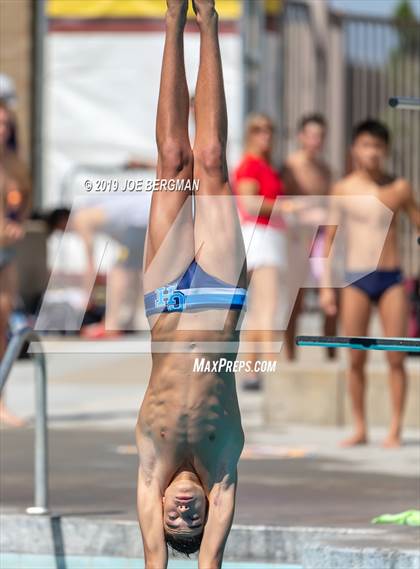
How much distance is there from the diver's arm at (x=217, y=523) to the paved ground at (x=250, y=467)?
4.89ft

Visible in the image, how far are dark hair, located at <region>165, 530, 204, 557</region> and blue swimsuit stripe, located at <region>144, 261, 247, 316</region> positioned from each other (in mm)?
745

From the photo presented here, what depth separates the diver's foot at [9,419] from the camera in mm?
9453

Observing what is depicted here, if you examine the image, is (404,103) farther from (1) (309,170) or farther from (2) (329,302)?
(1) (309,170)

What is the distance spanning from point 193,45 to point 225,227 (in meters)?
7.74

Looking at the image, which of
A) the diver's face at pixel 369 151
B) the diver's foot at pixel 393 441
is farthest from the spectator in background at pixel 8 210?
the diver's foot at pixel 393 441

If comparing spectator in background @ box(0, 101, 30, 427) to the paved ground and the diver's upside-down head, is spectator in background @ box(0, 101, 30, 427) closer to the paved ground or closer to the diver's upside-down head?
the paved ground

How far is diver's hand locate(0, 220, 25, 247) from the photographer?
962 centimetres

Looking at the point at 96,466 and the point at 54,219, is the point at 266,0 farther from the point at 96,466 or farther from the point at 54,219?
the point at 96,466

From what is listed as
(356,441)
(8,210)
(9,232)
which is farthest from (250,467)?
(8,210)

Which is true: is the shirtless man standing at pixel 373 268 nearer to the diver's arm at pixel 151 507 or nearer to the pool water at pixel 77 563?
the pool water at pixel 77 563

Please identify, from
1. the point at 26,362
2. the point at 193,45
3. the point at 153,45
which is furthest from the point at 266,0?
the point at 26,362

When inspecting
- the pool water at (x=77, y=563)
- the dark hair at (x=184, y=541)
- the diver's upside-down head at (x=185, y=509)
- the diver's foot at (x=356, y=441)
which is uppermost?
the diver's upside-down head at (x=185, y=509)

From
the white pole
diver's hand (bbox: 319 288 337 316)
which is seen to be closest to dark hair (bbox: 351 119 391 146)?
diver's hand (bbox: 319 288 337 316)

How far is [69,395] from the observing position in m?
11.3
